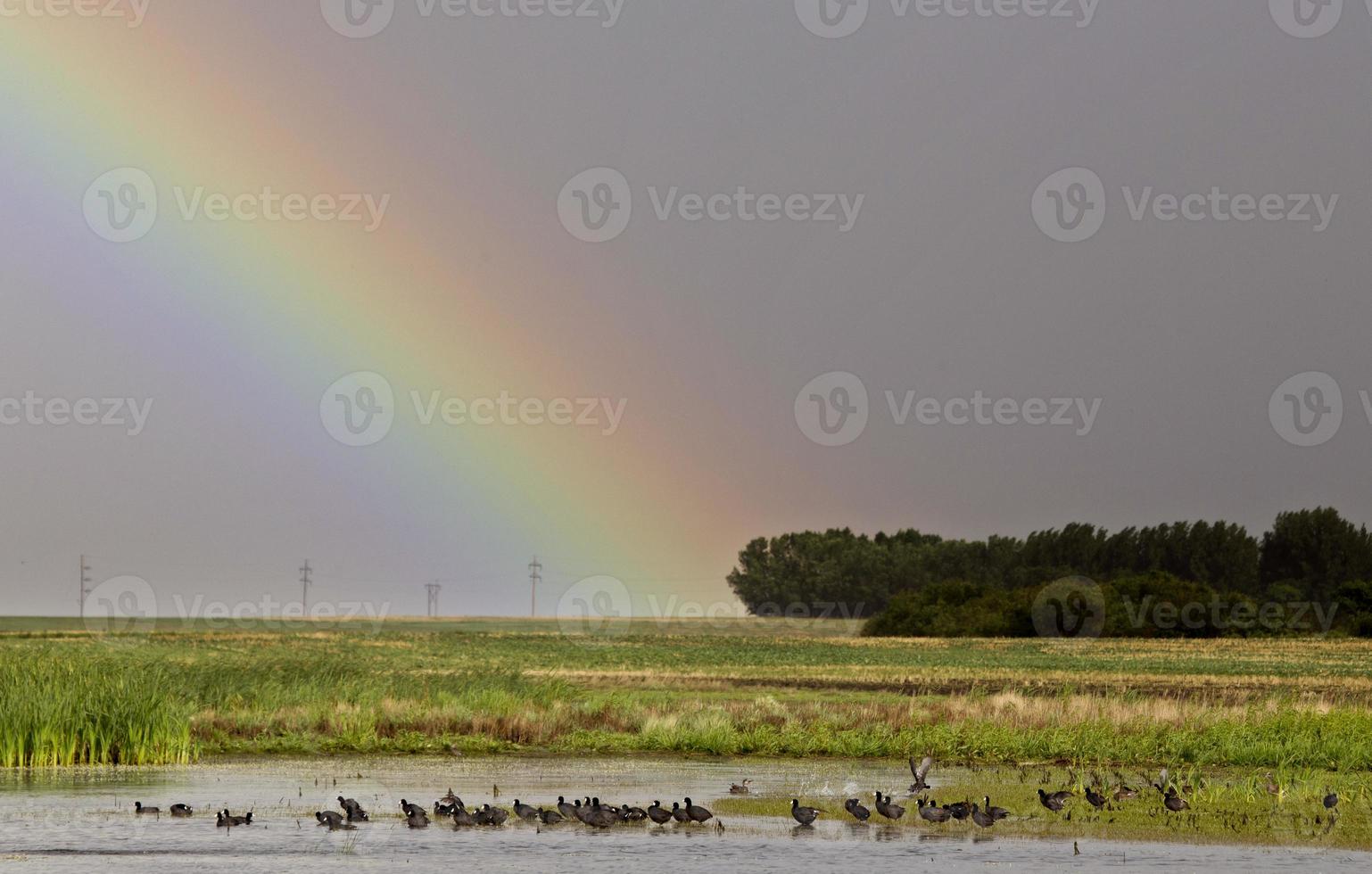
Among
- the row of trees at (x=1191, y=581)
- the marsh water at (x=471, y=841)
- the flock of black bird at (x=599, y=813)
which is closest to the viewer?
the marsh water at (x=471, y=841)

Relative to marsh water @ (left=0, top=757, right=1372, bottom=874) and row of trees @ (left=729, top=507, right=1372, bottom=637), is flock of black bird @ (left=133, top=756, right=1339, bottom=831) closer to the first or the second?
marsh water @ (left=0, top=757, right=1372, bottom=874)

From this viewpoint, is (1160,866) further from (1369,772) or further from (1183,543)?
(1183,543)

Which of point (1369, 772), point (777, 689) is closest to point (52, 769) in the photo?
point (1369, 772)

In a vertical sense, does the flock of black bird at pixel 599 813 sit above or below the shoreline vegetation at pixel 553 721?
below

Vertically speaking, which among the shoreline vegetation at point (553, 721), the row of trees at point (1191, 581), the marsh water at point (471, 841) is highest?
the row of trees at point (1191, 581)

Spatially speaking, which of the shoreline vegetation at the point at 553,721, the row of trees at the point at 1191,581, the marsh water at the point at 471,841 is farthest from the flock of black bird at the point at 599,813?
the row of trees at the point at 1191,581

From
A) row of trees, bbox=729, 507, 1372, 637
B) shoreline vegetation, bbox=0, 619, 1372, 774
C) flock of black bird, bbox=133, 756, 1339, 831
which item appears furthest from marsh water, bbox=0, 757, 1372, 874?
row of trees, bbox=729, 507, 1372, 637

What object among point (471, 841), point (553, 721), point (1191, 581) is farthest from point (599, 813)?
point (1191, 581)

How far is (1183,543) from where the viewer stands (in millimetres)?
192875

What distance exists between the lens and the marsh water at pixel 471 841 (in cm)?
2036

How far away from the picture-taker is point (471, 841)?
22094 millimetres

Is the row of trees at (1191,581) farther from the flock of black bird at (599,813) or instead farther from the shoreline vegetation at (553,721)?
the flock of black bird at (599,813)

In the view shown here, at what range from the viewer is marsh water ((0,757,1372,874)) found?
20.4 meters

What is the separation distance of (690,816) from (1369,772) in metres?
16.2
